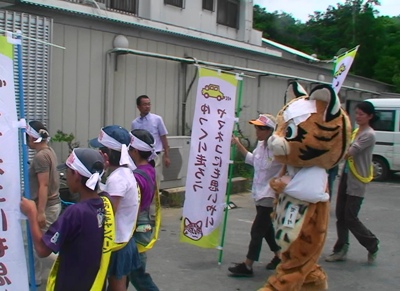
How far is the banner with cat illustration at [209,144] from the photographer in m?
5.53

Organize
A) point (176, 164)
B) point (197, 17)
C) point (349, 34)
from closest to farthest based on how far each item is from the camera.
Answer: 1. point (176, 164)
2. point (197, 17)
3. point (349, 34)

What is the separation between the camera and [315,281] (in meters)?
4.68

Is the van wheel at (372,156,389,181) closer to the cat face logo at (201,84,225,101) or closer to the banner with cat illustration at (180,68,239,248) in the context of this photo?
the banner with cat illustration at (180,68,239,248)

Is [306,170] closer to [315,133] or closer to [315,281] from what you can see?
[315,133]

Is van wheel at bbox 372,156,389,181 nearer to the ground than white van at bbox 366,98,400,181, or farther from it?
nearer to the ground

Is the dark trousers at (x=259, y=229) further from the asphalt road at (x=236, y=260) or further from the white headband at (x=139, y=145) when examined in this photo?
the white headband at (x=139, y=145)

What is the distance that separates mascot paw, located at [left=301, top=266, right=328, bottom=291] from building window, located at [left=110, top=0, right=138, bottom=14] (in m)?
9.08

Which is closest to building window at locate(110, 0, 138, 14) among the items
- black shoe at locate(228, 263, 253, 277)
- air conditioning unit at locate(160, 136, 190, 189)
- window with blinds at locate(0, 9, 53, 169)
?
air conditioning unit at locate(160, 136, 190, 189)

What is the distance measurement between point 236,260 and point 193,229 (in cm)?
81

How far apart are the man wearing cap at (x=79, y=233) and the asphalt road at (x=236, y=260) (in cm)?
220

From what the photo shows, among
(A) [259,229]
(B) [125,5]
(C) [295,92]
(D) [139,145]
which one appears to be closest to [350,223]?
(A) [259,229]

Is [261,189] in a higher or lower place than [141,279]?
higher

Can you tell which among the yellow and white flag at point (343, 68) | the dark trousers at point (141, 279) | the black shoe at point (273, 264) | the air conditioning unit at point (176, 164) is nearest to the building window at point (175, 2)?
the air conditioning unit at point (176, 164)

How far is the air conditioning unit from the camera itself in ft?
31.2
